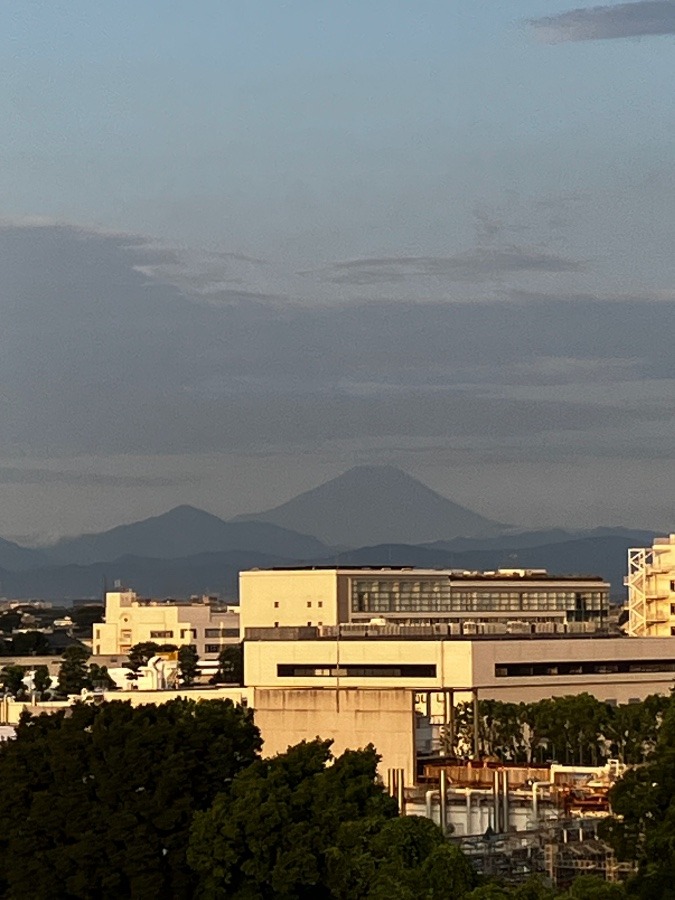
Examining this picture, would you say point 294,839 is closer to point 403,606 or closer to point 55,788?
point 55,788

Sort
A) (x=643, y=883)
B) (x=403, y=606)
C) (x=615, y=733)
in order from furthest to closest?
(x=403, y=606), (x=615, y=733), (x=643, y=883)

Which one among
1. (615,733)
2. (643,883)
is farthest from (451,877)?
(615,733)

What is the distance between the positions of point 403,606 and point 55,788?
120 metres

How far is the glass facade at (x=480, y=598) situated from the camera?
170m

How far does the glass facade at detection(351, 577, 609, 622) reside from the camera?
170m

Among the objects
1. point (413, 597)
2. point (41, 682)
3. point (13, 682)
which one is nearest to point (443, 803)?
point (41, 682)

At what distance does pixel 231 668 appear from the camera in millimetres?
143375

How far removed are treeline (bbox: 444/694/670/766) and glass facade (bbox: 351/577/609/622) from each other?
72.3 meters

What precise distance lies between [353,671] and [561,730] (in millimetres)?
16617

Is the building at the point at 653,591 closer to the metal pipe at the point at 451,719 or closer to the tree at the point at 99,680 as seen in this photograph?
the metal pipe at the point at 451,719

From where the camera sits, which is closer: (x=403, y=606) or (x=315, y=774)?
(x=315, y=774)

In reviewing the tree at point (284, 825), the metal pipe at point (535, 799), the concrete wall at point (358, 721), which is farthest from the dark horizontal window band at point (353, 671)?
the tree at point (284, 825)

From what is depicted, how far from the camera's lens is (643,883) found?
3700 cm

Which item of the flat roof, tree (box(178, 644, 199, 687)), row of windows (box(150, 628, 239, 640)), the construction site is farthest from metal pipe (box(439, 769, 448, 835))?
row of windows (box(150, 628, 239, 640))
